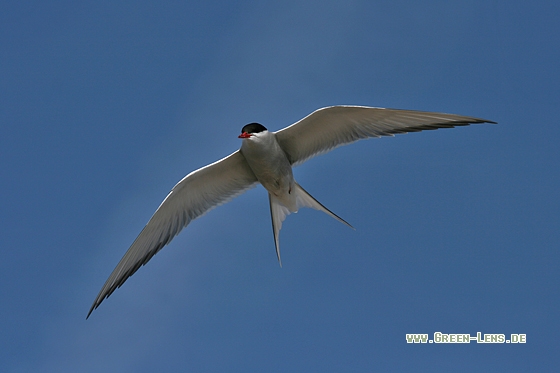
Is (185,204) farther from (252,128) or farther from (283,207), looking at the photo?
(252,128)

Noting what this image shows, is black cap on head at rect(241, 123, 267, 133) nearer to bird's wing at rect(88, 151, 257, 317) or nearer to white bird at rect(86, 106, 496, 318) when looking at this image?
white bird at rect(86, 106, 496, 318)

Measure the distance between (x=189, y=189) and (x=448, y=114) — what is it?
155 inches

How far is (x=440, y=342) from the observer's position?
7.85 meters

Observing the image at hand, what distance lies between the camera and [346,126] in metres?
7.72

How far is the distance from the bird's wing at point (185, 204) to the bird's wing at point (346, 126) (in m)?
0.85

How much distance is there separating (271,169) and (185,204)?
5.24ft

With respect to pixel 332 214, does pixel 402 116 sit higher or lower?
higher

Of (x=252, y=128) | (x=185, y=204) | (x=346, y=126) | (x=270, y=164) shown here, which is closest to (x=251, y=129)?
(x=252, y=128)

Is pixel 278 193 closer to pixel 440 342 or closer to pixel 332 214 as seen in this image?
pixel 332 214

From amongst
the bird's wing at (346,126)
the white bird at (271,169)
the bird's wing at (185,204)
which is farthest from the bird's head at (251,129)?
the bird's wing at (185,204)

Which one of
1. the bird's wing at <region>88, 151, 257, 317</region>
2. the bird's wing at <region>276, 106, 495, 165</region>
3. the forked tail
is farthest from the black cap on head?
the forked tail

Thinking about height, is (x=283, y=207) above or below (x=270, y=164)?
below

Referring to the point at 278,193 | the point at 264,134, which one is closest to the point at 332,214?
the point at 278,193

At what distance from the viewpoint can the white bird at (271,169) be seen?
24.3ft
